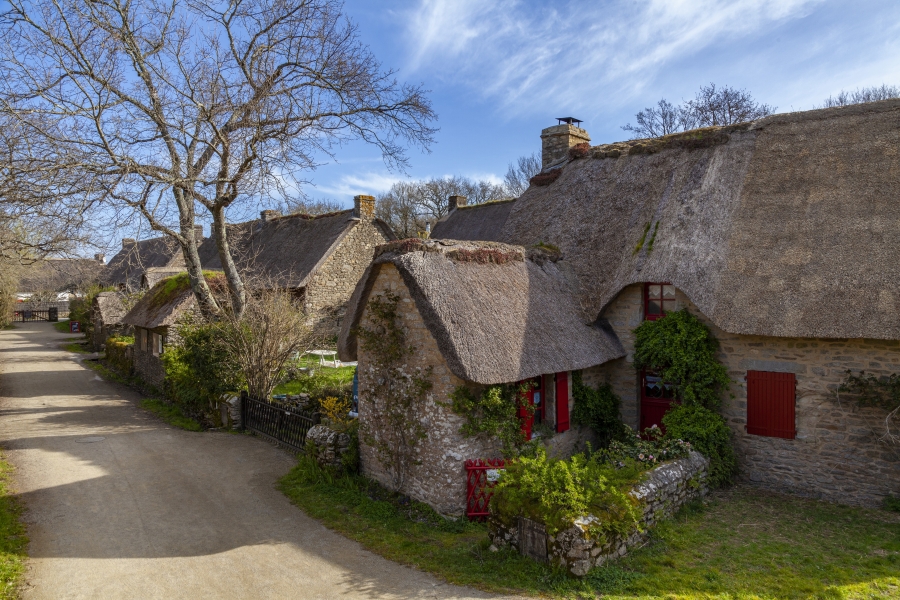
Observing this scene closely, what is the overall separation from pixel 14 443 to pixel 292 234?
16.6m

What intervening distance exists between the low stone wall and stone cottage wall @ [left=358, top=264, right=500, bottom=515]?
1.33 metres

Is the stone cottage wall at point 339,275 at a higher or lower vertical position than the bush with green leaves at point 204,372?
higher

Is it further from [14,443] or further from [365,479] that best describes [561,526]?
[14,443]

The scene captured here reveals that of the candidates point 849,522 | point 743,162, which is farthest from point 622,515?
point 743,162

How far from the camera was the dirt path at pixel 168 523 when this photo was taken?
24.1 feet

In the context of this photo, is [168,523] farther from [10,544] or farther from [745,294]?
[745,294]

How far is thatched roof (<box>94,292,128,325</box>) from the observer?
29438 millimetres

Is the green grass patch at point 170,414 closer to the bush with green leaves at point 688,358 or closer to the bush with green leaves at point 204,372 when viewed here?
the bush with green leaves at point 204,372

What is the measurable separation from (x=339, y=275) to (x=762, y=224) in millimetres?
18482

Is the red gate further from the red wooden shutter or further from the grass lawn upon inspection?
the red wooden shutter

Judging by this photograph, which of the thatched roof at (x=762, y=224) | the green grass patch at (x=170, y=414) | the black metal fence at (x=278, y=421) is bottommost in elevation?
the green grass patch at (x=170, y=414)

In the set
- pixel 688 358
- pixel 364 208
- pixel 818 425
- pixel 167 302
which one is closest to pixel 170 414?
pixel 167 302

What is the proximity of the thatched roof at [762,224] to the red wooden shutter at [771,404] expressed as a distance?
1.22 m

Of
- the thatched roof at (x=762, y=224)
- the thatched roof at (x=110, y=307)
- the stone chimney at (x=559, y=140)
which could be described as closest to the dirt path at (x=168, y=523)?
the thatched roof at (x=762, y=224)
